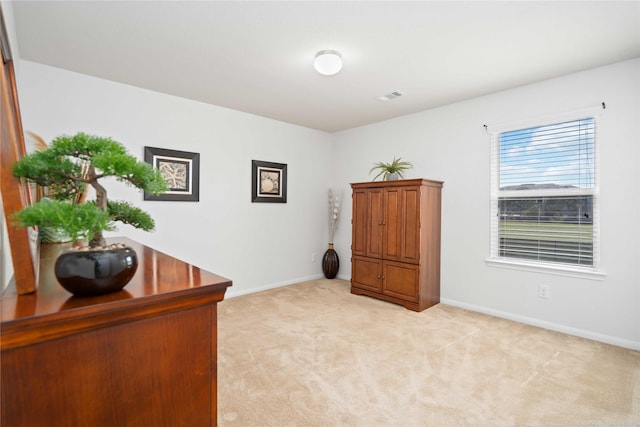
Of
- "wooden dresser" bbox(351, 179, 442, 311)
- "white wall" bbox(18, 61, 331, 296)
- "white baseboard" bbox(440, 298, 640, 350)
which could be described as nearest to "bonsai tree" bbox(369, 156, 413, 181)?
"wooden dresser" bbox(351, 179, 442, 311)

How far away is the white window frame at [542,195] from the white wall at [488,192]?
0.05 m

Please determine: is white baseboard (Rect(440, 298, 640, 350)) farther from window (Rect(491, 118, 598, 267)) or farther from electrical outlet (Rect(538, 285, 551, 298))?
window (Rect(491, 118, 598, 267))

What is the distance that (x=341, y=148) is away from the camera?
5238 mm

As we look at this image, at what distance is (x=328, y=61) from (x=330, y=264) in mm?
3257

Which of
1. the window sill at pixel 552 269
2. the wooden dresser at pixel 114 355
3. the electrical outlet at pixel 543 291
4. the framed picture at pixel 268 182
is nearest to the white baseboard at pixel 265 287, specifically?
the framed picture at pixel 268 182

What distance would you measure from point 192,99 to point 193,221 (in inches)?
56.8

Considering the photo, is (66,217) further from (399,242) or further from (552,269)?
(552,269)

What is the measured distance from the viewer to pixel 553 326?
3064 millimetres

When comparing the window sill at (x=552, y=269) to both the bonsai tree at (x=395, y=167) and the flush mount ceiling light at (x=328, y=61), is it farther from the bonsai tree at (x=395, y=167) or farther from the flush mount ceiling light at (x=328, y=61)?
the flush mount ceiling light at (x=328, y=61)

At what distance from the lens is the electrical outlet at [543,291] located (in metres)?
3.11

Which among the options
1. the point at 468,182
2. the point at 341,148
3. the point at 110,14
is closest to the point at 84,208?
the point at 110,14

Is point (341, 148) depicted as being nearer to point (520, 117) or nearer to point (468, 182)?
point (468, 182)

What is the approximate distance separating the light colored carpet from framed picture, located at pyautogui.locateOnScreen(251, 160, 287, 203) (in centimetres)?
168

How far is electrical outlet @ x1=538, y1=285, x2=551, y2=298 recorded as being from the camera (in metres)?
3.11
